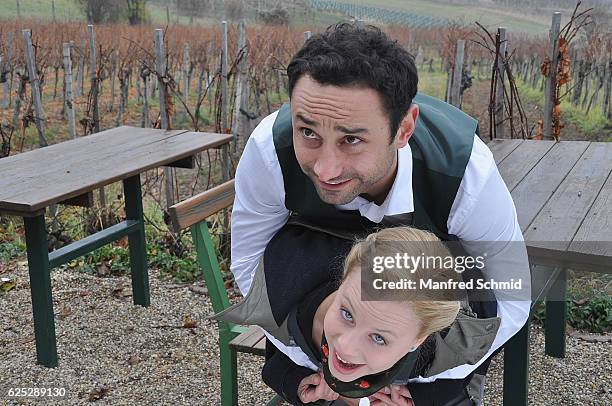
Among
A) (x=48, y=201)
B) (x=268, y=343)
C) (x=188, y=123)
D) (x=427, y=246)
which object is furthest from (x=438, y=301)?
(x=188, y=123)

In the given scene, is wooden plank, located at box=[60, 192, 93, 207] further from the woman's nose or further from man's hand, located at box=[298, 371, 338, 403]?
the woman's nose

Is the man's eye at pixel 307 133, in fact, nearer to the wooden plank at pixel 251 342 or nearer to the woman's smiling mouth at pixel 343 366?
the woman's smiling mouth at pixel 343 366

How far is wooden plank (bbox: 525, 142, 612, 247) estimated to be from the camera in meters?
2.25

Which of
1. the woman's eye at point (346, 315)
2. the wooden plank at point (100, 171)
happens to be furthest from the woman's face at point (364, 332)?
the wooden plank at point (100, 171)

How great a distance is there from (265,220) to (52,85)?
16701 mm

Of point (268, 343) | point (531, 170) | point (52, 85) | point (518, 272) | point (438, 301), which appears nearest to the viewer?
point (438, 301)

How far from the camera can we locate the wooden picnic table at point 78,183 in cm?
324

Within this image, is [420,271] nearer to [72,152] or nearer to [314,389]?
[314,389]

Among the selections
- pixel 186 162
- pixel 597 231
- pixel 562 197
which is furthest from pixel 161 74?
pixel 597 231

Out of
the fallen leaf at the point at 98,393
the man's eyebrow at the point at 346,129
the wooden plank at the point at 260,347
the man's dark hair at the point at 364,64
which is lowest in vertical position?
the fallen leaf at the point at 98,393

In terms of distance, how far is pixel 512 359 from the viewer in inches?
101

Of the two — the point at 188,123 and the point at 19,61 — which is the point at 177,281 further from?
the point at 19,61

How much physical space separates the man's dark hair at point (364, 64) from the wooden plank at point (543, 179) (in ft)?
3.16

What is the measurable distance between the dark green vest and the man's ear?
110mm
